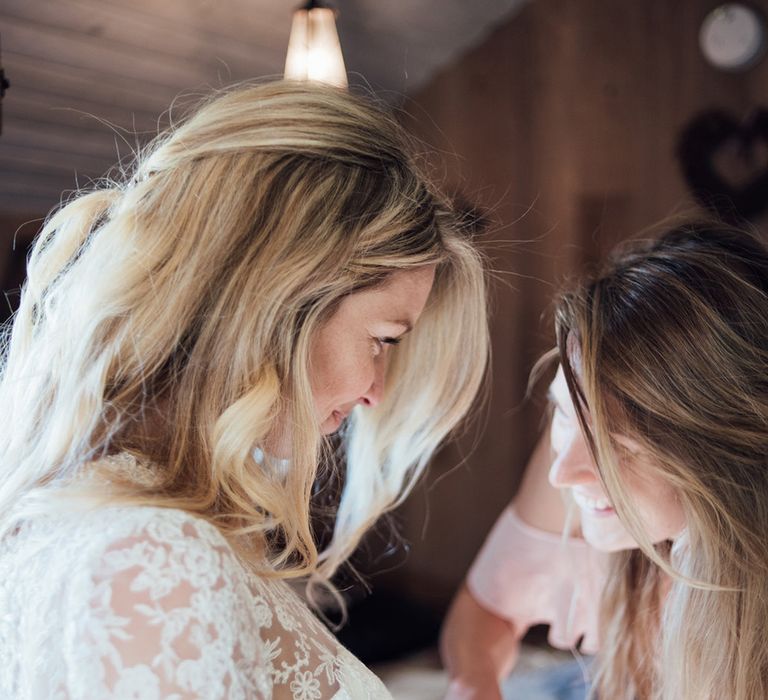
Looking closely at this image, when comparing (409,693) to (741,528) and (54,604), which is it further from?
(54,604)

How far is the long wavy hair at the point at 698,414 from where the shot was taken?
1266 mm

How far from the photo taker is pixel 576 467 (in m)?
1.42

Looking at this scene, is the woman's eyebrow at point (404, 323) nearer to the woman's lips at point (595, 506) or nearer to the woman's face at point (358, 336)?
the woman's face at point (358, 336)

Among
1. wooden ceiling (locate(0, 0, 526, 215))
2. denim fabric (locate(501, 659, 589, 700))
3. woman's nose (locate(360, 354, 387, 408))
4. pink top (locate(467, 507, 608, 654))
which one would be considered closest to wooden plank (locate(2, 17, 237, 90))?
wooden ceiling (locate(0, 0, 526, 215))

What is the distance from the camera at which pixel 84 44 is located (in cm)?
232

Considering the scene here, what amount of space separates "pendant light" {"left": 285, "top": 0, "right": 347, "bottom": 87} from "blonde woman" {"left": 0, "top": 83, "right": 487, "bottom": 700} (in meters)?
0.85

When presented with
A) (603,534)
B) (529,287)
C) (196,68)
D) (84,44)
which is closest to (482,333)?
(603,534)

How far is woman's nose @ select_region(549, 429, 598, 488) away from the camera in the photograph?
1415 mm

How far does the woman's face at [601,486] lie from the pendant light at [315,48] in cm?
90

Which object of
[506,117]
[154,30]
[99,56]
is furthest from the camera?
[506,117]

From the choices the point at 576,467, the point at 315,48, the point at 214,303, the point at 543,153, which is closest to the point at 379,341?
the point at 214,303

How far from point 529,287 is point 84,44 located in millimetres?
2328

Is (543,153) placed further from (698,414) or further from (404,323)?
(404,323)

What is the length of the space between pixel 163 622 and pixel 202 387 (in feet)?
0.93
